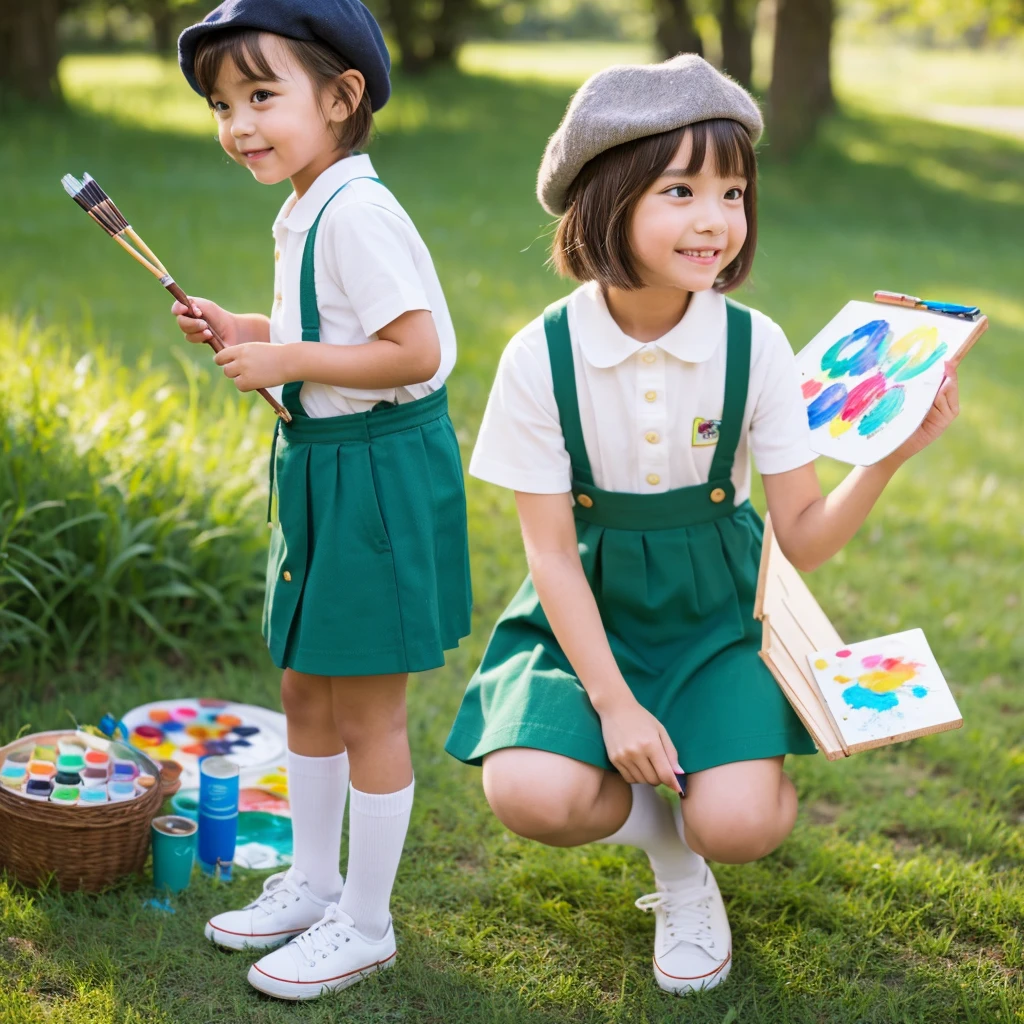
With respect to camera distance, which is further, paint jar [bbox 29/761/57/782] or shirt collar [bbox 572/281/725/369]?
paint jar [bbox 29/761/57/782]

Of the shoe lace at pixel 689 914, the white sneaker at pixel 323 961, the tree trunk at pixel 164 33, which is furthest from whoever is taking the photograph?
the tree trunk at pixel 164 33

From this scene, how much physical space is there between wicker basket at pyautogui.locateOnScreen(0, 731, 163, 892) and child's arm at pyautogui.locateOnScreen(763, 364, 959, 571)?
4.08 feet

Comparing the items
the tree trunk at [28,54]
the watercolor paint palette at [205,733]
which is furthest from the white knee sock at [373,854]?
the tree trunk at [28,54]

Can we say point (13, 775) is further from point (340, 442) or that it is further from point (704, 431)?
point (704, 431)

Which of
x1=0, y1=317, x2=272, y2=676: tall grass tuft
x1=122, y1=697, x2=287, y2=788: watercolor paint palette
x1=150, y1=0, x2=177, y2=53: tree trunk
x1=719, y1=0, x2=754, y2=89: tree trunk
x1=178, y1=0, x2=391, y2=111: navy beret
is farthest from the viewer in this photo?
x1=150, y1=0, x2=177, y2=53: tree trunk

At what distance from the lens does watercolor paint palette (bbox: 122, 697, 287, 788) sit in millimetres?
2729

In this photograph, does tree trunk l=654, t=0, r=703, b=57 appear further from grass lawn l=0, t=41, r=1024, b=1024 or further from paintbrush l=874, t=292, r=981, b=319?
paintbrush l=874, t=292, r=981, b=319

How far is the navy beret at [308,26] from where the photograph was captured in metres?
1.83

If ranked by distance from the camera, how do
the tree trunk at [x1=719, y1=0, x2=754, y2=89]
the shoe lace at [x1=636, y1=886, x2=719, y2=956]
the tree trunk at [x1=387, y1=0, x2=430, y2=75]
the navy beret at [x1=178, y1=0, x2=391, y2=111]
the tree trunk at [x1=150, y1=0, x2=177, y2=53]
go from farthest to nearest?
the tree trunk at [x1=150, y1=0, x2=177, y2=53], the tree trunk at [x1=387, y1=0, x2=430, y2=75], the tree trunk at [x1=719, y1=0, x2=754, y2=89], the shoe lace at [x1=636, y1=886, x2=719, y2=956], the navy beret at [x1=178, y1=0, x2=391, y2=111]

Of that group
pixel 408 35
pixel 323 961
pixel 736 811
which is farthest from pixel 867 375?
pixel 408 35

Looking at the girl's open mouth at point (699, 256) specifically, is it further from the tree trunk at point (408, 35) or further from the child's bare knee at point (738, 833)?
the tree trunk at point (408, 35)

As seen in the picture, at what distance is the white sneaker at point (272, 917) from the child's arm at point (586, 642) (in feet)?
2.03

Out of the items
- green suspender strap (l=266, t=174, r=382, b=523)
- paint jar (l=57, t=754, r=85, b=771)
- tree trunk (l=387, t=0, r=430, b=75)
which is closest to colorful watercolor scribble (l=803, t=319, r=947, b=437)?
green suspender strap (l=266, t=174, r=382, b=523)

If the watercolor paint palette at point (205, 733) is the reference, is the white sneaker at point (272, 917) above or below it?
above
